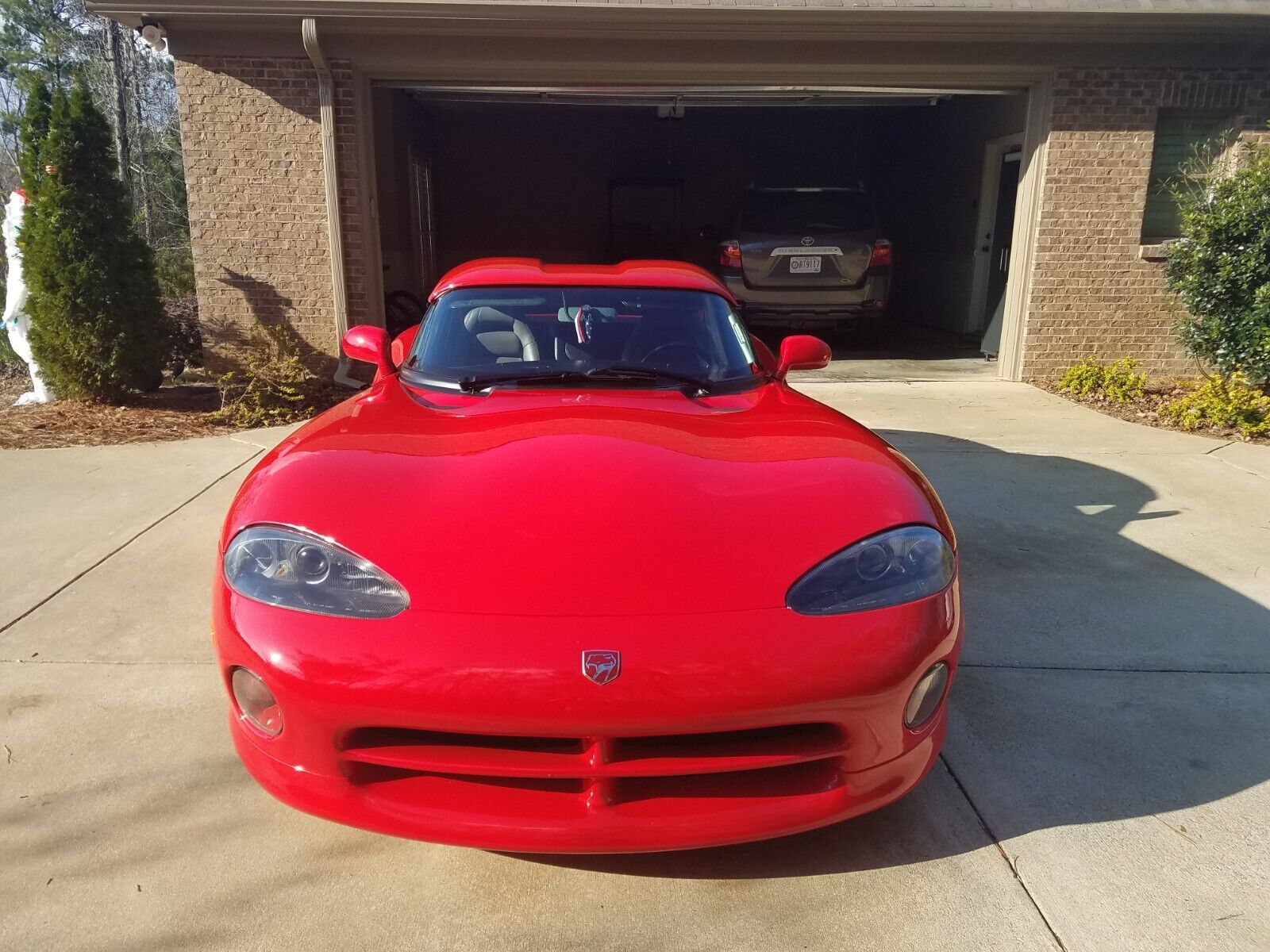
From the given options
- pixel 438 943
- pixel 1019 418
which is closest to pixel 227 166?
pixel 1019 418

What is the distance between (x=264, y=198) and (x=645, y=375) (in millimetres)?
6089

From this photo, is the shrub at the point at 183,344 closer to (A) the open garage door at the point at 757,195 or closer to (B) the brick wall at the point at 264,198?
(B) the brick wall at the point at 264,198

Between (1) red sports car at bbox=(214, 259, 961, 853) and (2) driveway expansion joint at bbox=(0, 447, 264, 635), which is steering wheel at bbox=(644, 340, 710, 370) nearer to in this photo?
(1) red sports car at bbox=(214, 259, 961, 853)

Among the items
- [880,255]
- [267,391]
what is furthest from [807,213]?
[267,391]

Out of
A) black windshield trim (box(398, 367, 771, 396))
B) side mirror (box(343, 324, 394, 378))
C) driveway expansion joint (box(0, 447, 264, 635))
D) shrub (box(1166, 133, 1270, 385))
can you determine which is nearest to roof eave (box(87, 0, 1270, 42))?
shrub (box(1166, 133, 1270, 385))

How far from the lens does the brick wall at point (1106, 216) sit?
26.9 feet

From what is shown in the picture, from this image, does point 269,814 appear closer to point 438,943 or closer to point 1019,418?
point 438,943

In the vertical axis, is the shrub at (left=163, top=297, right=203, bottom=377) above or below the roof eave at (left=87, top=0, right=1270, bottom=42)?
below

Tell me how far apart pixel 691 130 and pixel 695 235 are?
1827 millimetres

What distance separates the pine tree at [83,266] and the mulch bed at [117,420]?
228mm

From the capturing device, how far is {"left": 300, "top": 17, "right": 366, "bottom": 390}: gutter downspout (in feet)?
24.2

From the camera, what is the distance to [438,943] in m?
1.97

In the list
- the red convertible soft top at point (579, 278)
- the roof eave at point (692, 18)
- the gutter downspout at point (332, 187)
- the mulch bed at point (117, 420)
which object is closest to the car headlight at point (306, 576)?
the red convertible soft top at point (579, 278)

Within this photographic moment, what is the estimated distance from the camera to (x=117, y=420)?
690cm
